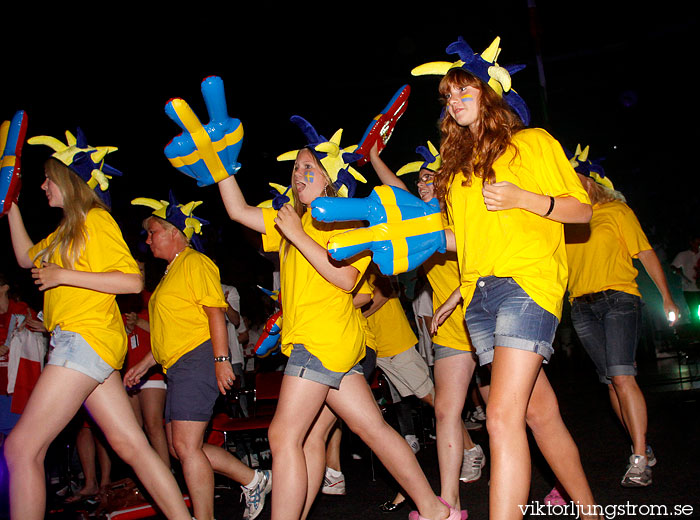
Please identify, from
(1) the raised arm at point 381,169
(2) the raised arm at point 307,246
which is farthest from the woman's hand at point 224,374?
(1) the raised arm at point 381,169

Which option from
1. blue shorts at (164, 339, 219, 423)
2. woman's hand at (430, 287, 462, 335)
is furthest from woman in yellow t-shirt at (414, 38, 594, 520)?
blue shorts at (164, 339, 219, 423)

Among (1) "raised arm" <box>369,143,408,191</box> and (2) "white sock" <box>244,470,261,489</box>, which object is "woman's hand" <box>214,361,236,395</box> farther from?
(1) "raised arm" <box>369,143,408,191</box>

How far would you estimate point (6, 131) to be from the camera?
12.0 feet

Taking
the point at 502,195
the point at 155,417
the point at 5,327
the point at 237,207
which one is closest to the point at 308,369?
the point at 237,207

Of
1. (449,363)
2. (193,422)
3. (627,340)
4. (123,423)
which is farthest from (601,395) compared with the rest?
(123,423)

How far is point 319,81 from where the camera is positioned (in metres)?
10.8

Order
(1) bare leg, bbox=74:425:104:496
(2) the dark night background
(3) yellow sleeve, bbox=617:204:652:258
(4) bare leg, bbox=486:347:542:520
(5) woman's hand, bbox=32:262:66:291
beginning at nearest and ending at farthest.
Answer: (4) bare leg, bbox=486:347:542:520, (5) woman's hand, bbox=32:262:66:291, (3) yellow sleeve, bbox=617:204:652:258, (1) bare leg, bbox=74:425:104:496, (2) the dark night background

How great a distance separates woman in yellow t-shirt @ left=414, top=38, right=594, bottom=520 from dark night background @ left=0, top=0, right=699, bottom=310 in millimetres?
3826

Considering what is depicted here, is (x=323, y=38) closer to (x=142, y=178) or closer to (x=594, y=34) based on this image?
(x=142, y=178)

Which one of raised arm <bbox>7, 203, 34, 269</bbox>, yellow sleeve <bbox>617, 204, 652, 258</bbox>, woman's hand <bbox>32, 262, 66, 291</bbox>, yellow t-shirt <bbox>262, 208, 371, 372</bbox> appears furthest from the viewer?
yellow sleeve <bbox>617, 204, 652, 258</bbox>

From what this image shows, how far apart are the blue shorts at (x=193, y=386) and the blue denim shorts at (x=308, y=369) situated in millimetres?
1081

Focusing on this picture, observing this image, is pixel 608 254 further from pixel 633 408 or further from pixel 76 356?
pixel 76 356

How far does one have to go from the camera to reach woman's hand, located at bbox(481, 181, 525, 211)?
238 cm

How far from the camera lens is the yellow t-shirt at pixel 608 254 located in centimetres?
419
